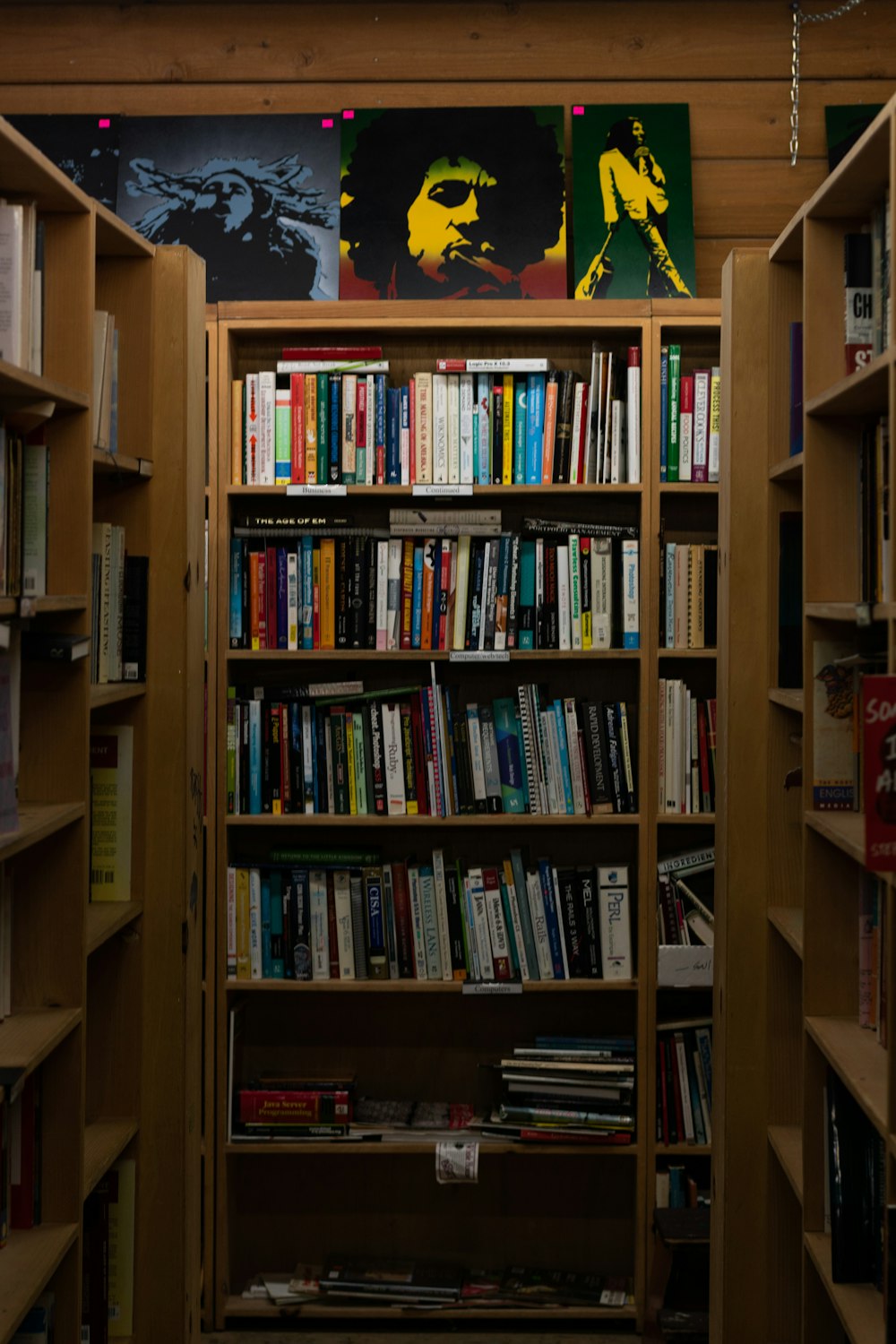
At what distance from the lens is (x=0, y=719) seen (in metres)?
1.66

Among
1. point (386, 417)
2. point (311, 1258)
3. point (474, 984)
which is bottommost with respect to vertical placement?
point (311, 1258)

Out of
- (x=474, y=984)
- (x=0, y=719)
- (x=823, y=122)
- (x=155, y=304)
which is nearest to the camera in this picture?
(x=0, y=719)

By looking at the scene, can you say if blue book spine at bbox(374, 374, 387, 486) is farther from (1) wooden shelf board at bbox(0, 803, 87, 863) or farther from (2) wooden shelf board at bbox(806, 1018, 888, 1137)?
(2) wooden shelf board at bbox(806, 1018, 888, 1137)

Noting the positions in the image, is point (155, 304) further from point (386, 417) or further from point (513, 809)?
point (513, 809)

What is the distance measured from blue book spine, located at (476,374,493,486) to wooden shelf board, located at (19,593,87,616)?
1292 millimetres

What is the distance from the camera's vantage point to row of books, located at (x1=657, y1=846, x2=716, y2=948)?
3.03m

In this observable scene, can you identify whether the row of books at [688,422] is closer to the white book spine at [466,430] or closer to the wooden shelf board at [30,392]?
the white book spine at [466,430]

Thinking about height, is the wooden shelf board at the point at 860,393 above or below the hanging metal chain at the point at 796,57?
below

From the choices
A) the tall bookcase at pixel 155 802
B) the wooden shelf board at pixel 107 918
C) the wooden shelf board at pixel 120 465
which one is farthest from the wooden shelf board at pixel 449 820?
the wooden shelf board at pixel 120 465

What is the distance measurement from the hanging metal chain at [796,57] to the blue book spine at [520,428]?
2.94ft

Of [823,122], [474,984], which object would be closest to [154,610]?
[474,984]

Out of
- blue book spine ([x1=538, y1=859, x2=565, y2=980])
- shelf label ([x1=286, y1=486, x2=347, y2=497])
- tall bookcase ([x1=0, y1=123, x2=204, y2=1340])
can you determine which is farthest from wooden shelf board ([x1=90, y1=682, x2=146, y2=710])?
blue book spine ([x1=538, y1=859, x2=565, y2=980])

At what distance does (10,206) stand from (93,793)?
981 millimetres

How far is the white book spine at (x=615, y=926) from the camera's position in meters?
3.04
